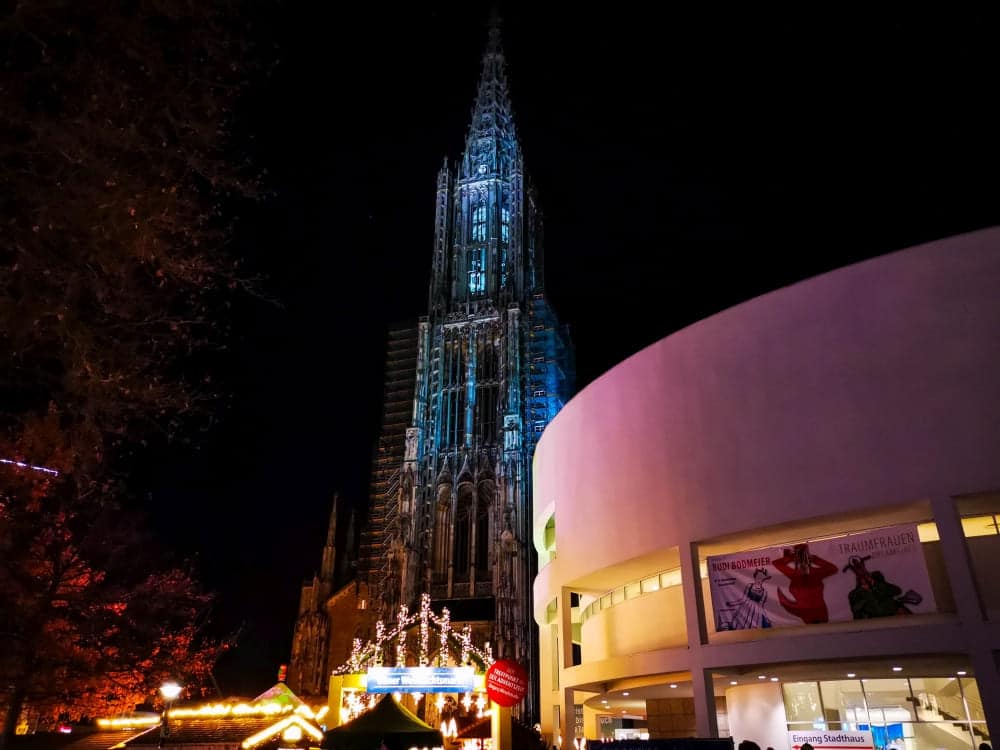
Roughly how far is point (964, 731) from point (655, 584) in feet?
25.8

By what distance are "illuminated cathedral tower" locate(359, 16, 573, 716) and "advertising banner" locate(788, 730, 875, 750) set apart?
30.0 m

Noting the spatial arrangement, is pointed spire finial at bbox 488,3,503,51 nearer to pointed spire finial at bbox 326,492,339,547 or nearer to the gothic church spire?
the gothic church spire

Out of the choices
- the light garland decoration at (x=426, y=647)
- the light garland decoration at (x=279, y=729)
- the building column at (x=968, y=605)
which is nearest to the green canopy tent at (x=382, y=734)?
Answer: the light garland decoration at (x=279, y=729)

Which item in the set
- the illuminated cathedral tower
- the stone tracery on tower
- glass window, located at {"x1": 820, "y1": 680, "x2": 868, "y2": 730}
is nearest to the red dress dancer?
glass window, located at {"x1": 820, "y1": 680, "x2": 868, "y2": 730}

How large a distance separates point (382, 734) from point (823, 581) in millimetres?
9807

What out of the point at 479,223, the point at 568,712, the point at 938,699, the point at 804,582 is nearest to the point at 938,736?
the point at 938,699

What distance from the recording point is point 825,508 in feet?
49.6

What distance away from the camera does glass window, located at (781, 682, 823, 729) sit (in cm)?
1736

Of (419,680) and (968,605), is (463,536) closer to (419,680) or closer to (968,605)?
(419,680)

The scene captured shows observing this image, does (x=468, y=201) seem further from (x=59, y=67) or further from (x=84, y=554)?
(x=59, y=67)

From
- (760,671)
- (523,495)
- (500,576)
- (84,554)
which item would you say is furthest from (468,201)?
(760,671)

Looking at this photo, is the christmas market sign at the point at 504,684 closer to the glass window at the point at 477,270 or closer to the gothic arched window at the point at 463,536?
the gothic arched window at the point at 463,536

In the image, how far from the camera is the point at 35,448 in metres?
20.2

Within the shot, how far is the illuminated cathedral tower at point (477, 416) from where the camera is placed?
164 feet
